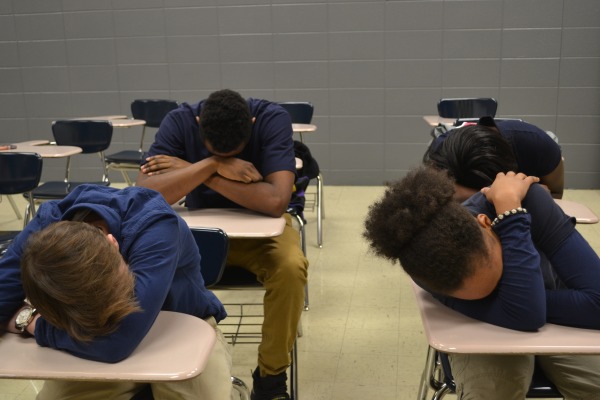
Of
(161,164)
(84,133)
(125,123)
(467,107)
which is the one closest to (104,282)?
(161,164)

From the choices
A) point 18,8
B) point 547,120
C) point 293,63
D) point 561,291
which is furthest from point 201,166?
point 18,8

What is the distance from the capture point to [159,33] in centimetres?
573

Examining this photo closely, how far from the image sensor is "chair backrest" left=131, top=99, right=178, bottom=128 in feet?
16.9

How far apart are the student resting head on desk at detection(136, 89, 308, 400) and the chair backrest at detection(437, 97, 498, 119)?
241 centimetres

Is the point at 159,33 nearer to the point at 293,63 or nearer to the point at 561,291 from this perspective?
the point at 293,63

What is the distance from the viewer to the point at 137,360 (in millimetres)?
1205

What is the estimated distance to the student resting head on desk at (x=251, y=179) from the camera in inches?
83.7

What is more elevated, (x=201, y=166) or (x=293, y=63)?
(x=293, y=63)

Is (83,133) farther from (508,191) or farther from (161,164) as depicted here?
(508,191)

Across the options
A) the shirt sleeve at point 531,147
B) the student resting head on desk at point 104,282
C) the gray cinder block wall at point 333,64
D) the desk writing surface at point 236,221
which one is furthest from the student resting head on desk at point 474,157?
the gray cinder block wall at point 333,64

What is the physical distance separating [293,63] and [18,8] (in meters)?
2.63

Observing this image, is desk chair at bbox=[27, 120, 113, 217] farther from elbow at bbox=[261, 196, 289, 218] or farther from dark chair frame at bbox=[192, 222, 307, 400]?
elbow at bbox=[261, 196, 289, 218]

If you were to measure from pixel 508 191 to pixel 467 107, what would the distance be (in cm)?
344

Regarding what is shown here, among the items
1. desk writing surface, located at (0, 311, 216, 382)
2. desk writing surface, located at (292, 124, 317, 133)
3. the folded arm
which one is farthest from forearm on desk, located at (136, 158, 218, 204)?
desk writing surface, located at (292, 124, 317, 133)
